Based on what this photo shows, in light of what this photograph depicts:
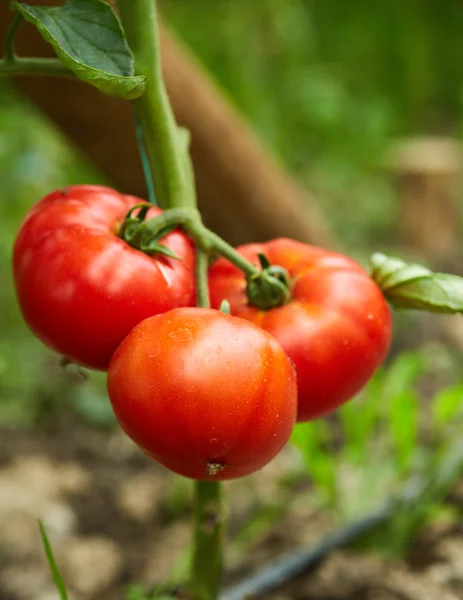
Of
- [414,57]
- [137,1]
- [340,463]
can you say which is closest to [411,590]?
[340,463]

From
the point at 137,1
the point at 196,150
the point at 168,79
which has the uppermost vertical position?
the point at 137,1

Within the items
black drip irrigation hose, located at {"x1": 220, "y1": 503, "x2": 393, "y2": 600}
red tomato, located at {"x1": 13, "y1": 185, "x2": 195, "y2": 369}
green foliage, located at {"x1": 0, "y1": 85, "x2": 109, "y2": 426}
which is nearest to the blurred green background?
green foliage, located at {"x1": 0, "y1": 85, "x2": 109, "y2": 426}

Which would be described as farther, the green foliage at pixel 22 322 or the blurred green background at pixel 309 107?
the blurred green background at pixel 309 107

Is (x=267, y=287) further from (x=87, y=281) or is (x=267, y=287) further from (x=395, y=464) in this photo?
(x=395, y=464)

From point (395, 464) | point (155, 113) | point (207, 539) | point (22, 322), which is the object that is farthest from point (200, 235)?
point (22, 322)

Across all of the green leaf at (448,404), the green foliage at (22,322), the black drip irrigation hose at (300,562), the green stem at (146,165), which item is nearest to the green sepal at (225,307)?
the green stem at (146,165)

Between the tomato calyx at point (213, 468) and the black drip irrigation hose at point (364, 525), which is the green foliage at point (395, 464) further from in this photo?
the tomato calyx at point (213, 468)

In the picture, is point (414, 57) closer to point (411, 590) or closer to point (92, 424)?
point (92, 424)
